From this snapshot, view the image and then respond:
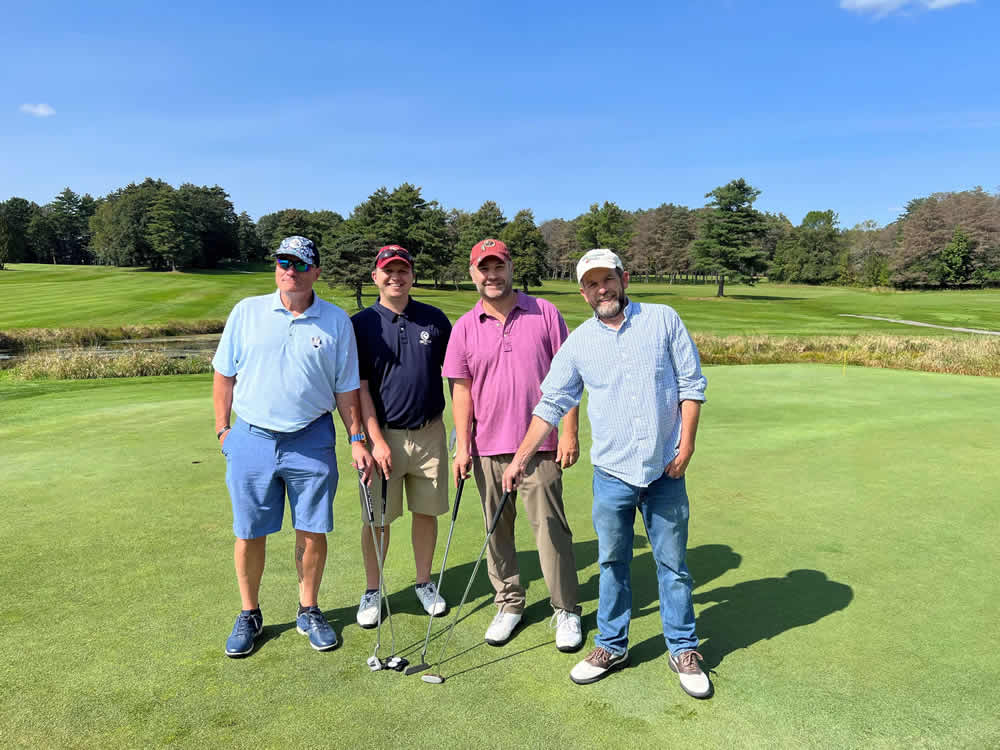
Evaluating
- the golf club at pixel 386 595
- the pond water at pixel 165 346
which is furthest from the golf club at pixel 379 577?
the pond water at pixel 165 346

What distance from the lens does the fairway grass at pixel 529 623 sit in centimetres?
269

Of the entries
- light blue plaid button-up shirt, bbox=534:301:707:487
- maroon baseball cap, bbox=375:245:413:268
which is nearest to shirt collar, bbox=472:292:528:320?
maroon baseball cap, bbox=375:245:413:268

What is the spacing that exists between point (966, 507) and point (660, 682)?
3.62 m

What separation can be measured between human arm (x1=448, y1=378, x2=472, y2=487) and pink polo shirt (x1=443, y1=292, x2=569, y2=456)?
46 millimetres

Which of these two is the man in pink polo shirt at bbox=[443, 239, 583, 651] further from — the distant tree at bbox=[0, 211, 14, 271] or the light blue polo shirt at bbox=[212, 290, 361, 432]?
the distant tree at bbox=[0, 211, 14, 271]

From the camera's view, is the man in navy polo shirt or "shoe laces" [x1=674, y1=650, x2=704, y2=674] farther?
the man in navy polo shirt

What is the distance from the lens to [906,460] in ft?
21.2

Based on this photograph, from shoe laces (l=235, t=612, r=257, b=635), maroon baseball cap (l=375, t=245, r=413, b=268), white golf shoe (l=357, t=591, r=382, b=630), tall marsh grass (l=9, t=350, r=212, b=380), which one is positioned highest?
maroon baseball cap (l=375, t=245, r=413, b=268)

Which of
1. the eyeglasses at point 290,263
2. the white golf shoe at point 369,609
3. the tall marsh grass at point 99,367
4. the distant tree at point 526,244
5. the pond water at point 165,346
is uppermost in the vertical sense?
the distant tree at point 526,244

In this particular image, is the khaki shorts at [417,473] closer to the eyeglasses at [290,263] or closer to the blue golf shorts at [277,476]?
the blue golf shorts at [277,476]

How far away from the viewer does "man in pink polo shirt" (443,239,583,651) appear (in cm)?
360

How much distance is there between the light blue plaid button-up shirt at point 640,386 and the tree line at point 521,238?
44535 millimetres

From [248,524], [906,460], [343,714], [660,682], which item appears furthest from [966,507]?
[248,524]

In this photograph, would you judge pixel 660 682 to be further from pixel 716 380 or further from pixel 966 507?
pixel 716 380
